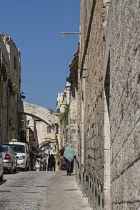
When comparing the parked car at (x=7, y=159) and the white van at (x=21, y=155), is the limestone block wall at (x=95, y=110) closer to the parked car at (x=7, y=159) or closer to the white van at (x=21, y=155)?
the parked car at (x=7, y=159)

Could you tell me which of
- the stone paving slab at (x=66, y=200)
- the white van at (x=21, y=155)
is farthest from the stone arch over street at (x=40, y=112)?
the stone paving slab at (x=66, y=200)

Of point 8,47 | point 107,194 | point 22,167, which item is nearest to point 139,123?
point 107,194

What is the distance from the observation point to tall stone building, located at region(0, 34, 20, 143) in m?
35.9

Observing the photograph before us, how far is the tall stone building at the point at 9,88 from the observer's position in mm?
35938

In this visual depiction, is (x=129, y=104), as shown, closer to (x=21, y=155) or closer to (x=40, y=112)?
(x=21, y=155)

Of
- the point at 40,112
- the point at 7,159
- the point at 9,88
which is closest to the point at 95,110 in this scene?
the point at 7,159

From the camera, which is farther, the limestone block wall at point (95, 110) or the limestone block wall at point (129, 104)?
the limestone block wall at point (95, 110)

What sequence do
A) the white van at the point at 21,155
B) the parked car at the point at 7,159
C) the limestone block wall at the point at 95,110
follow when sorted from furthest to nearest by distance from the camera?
the white van at the point at 21,155, the parked car at the point at 7,159, the limestone block wall at the point at 95,110

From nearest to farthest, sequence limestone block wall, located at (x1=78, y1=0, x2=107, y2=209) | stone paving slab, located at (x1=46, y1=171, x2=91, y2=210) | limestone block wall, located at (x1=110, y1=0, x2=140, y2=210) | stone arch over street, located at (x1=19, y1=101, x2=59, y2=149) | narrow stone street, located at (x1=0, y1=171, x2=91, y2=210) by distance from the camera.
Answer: limestone block wall, located at (x1=110, y1=0, x2=140, y2=210)
limestone block wall, located at (x1=78, y1=0, x2=107, y2=209)
stone paving slab, located at (x1=46, y1=171, x2=91, y2=210)
narrow stone street, located at (x1=0, y1=171, x2=91, y2=210)
stone arch over street, located at (x1=19, y1=101, x2=59, y2=149)

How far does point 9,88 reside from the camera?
41000 millimetres

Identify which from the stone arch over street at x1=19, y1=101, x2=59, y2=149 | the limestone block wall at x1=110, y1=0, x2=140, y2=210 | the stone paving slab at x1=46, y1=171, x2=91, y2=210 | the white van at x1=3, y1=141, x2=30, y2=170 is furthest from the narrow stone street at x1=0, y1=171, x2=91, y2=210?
the stone arch over street at x1=19, y1=101, x2=59, y2=149

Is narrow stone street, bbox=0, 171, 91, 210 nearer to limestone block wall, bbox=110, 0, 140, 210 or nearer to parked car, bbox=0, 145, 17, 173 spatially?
limestone block wall, bbox=110, 0, 140, 210

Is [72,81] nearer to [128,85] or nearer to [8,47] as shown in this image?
[8,47]

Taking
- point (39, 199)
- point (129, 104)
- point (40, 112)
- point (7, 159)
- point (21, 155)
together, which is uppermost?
point (40, 112)
